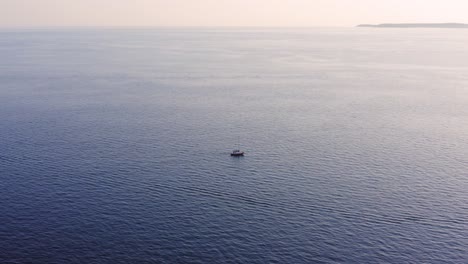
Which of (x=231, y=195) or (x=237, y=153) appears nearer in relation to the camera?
(x=231, y=195)

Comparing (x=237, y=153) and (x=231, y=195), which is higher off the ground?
(x=237, y=153)

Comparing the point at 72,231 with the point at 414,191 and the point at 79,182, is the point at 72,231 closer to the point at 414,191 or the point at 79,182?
the point at 79,182

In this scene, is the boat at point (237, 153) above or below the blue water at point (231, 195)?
above

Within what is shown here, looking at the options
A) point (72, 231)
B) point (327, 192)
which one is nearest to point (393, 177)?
point (327, 192)

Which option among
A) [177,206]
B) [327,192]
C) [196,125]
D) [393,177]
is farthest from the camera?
[196,125]

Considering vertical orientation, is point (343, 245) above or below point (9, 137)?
below

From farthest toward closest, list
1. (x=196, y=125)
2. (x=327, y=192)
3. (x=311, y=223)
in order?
1. (x=196, y=125)
2. (x=327, y=192)
3. (x=311, y=223)

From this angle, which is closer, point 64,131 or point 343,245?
point 343,245

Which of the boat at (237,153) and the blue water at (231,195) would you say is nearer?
the blue water at (231,195)

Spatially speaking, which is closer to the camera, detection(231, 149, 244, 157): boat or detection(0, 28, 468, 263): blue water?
detection(0, 28, 468, 263): blue water

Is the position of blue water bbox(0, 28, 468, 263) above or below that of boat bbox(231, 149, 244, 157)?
below
